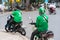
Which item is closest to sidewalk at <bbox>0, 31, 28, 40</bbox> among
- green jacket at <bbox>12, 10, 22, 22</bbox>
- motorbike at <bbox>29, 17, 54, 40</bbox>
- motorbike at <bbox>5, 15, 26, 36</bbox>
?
motorbike at <bbox>5, 15, 26, 36</bbox>

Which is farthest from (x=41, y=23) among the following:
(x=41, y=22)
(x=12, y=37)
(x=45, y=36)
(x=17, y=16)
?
(x=17, y=16)

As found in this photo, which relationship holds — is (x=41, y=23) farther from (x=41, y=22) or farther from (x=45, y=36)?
(x=45, y=36)

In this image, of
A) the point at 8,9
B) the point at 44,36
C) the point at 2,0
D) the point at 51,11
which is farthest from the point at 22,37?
the point at 2,0

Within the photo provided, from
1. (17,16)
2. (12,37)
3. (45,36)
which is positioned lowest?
(12,37)

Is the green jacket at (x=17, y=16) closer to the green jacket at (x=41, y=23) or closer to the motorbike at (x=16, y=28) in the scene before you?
the motorbike at (x=16, y=28)

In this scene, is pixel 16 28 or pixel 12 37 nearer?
pixel 12 37

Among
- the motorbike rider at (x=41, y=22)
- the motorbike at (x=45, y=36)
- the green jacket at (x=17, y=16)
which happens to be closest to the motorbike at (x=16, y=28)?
the green jacket at (x=17, y=16)

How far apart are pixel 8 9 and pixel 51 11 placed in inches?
284

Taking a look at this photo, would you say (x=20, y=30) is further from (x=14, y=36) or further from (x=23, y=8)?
(x=23, y=8)

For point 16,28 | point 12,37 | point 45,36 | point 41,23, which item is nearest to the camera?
point 45,36

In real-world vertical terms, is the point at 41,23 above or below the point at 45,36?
above

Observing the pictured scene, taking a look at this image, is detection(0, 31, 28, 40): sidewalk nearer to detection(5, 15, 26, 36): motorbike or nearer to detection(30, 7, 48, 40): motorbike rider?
detection(5, 15, 26, 36): motorbike

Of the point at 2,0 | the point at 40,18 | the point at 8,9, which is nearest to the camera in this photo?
the point at 40,18

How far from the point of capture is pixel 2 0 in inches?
Answer: 1382
